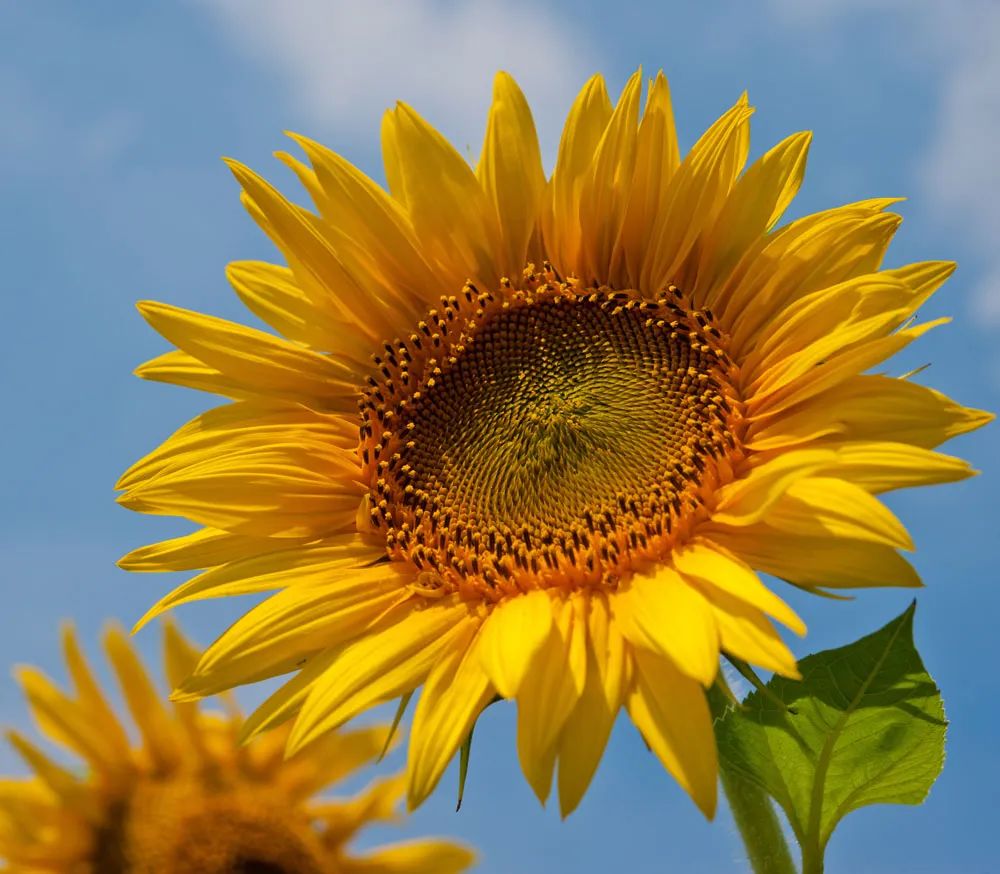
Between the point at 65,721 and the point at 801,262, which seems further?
the point at 65,721

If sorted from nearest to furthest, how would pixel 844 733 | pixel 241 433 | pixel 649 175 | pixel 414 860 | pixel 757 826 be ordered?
pixel 844 733 < pixel 757 826 < pixel 649 175 < pixel 241 433 < pixel 414 860

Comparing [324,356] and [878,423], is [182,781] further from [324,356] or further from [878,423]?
[878,423]

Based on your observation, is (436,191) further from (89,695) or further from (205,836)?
(205,836)

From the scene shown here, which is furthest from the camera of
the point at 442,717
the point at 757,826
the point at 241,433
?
the point at 241,433

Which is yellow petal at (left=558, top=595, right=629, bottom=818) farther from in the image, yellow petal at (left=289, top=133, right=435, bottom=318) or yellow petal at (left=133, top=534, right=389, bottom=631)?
yellow petal at (left=289, top=133, right=435, bottom=318)

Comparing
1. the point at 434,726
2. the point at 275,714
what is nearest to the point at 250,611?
the point at 275,714

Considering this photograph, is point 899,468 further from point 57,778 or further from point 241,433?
point 57,778

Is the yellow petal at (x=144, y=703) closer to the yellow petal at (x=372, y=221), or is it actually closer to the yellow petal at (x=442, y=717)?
the yellow petal at (x=372, y=221)

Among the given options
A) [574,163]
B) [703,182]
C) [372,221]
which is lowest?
[703,182]

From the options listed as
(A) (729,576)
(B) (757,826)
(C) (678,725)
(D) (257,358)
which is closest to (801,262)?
(A) (729,576)

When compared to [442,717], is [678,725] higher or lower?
lower
